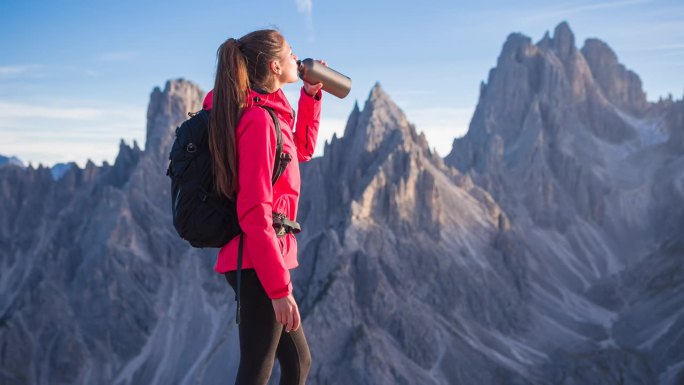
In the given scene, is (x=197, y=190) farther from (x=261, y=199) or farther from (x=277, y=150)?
(x=277, y=150)

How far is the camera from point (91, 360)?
495 feet

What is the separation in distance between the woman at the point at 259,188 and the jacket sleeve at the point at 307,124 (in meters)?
0.81

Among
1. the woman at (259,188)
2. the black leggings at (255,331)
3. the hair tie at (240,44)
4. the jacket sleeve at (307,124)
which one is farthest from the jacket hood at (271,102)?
the black leggings at (255,331)

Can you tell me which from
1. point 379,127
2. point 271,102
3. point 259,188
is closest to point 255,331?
point 259,188

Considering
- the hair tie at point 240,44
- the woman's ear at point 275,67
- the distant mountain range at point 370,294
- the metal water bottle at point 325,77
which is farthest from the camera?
the distant mountain range at point 370,294

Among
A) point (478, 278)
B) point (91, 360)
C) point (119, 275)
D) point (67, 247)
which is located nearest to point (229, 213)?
point (478, 278)

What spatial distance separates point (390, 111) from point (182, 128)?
156 meters

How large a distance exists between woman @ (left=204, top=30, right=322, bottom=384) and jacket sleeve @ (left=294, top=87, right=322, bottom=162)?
806mm

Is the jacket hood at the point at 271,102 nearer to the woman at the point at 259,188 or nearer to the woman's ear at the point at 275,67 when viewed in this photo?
the woman at the point at 259,188

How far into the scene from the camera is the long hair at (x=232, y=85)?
7.85 m

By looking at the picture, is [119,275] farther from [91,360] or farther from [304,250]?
[304,250]

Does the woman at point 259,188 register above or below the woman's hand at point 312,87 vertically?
below

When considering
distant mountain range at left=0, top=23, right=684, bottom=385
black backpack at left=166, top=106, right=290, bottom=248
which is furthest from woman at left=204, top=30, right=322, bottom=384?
distant mountain range at left=0, top=23, right=684, bottom=385

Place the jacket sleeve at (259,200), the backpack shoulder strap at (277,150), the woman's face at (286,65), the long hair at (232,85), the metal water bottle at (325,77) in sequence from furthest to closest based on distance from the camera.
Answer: the metal water bottle at (325,77) < the woman's face at (286,65) < the backpack shoulder strap at (277,150) < the long hair at (232,85) < the jacket sleeve at (259,200)
